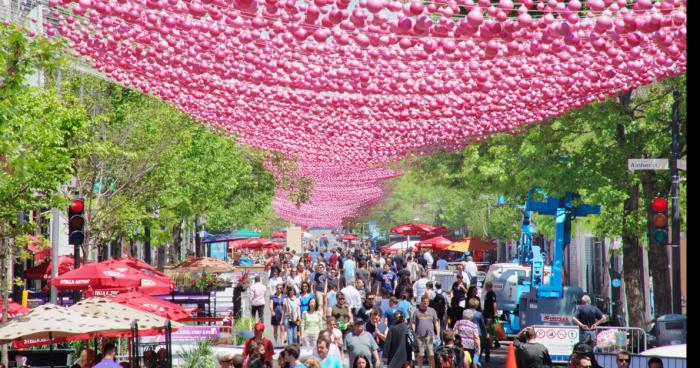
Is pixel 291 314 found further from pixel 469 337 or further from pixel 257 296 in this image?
pixel 469 337

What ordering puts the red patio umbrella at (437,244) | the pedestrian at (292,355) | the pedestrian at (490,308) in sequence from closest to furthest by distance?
1. the pedestrian at (292,355)
2. the pedestrian at (490,308)
3. the red patio umbrella at (437,244)

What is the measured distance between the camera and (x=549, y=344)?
1988 cm

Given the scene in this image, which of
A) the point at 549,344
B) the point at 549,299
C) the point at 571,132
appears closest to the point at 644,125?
the point at 571,132

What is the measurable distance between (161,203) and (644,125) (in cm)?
1651

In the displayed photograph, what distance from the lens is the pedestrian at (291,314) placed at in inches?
940

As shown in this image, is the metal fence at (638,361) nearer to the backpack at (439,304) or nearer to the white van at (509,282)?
the backpack at (439,304)

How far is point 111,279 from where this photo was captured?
794 inches

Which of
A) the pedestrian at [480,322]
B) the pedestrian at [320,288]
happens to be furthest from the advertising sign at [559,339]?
the pedestrian at [320,288]

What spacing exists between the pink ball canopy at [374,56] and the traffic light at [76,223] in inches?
92.8

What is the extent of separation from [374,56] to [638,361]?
594cm

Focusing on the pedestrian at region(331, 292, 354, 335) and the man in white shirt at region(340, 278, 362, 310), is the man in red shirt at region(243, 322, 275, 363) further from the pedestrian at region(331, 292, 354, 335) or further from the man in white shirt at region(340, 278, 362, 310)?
the man in white shirt at region(340, 278, 362, 310)

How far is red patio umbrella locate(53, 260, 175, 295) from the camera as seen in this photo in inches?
771

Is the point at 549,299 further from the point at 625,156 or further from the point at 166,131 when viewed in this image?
the point at 166,131

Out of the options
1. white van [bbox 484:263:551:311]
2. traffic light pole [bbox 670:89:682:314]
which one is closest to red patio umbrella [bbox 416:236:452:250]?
white van [bbox 484:263:551:311]
